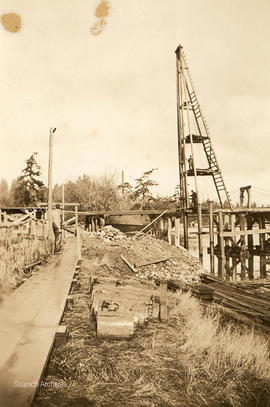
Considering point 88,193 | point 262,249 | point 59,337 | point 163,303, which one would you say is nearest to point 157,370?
point 59,337

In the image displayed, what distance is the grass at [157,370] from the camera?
323 centimetres

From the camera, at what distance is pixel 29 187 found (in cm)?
4100

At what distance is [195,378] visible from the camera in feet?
12.2

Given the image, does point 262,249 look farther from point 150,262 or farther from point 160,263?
point 150,262

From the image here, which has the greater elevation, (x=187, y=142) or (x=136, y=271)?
(x=187, y=142)

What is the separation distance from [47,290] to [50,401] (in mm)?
3721

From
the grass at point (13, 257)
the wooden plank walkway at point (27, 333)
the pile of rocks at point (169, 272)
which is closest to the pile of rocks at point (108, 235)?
the pile of rocks at point (169, 272)

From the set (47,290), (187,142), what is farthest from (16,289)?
(187,142)

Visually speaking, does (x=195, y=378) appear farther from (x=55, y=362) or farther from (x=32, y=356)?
(x=32, y=356)

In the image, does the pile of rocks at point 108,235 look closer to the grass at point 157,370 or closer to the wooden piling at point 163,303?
the wooden piling at point 163,303

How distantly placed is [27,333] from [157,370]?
5.82 feet

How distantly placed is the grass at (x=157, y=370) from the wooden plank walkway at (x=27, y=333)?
0.28m

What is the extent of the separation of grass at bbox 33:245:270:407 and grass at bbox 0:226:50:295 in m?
2.08

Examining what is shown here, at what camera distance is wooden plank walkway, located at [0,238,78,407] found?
2727mm
